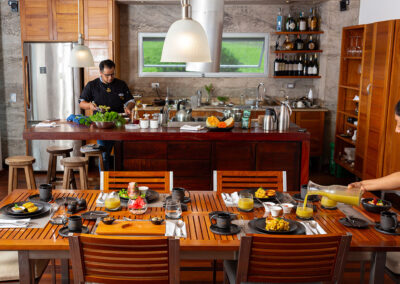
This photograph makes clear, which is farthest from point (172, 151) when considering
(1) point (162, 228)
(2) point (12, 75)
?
(2) point (12, 75)

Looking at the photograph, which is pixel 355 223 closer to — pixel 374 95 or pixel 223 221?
pixel 223 221

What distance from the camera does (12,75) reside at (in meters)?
7.11

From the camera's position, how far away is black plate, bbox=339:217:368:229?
2.61 m

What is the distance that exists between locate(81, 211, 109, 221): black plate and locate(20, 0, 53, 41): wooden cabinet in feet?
15.0

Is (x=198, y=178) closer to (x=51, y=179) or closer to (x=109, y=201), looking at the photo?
(x=51, y=179)

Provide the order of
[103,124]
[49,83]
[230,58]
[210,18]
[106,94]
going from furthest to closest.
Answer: [230,58] → [49,83] → [106,94] → [210,18] → [103,124]

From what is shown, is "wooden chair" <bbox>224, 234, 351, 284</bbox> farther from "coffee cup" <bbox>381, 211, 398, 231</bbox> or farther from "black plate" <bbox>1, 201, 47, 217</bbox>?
"black plate" <bbox>1, 201, 47, 217</bbox>

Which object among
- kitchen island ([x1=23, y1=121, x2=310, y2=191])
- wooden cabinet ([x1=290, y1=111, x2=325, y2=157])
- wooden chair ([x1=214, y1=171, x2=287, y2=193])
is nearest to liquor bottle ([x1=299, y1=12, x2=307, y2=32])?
wooden cabinet ([x1=290, y1=111, x2=325, y2=157])

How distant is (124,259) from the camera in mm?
2158

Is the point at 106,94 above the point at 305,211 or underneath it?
above

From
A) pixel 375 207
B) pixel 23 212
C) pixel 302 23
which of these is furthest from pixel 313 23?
pixel 23 212

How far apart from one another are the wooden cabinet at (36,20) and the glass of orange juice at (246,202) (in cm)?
482

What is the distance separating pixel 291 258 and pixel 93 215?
Answer: 117 centimetres

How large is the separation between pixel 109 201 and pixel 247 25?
Result: 540cm
